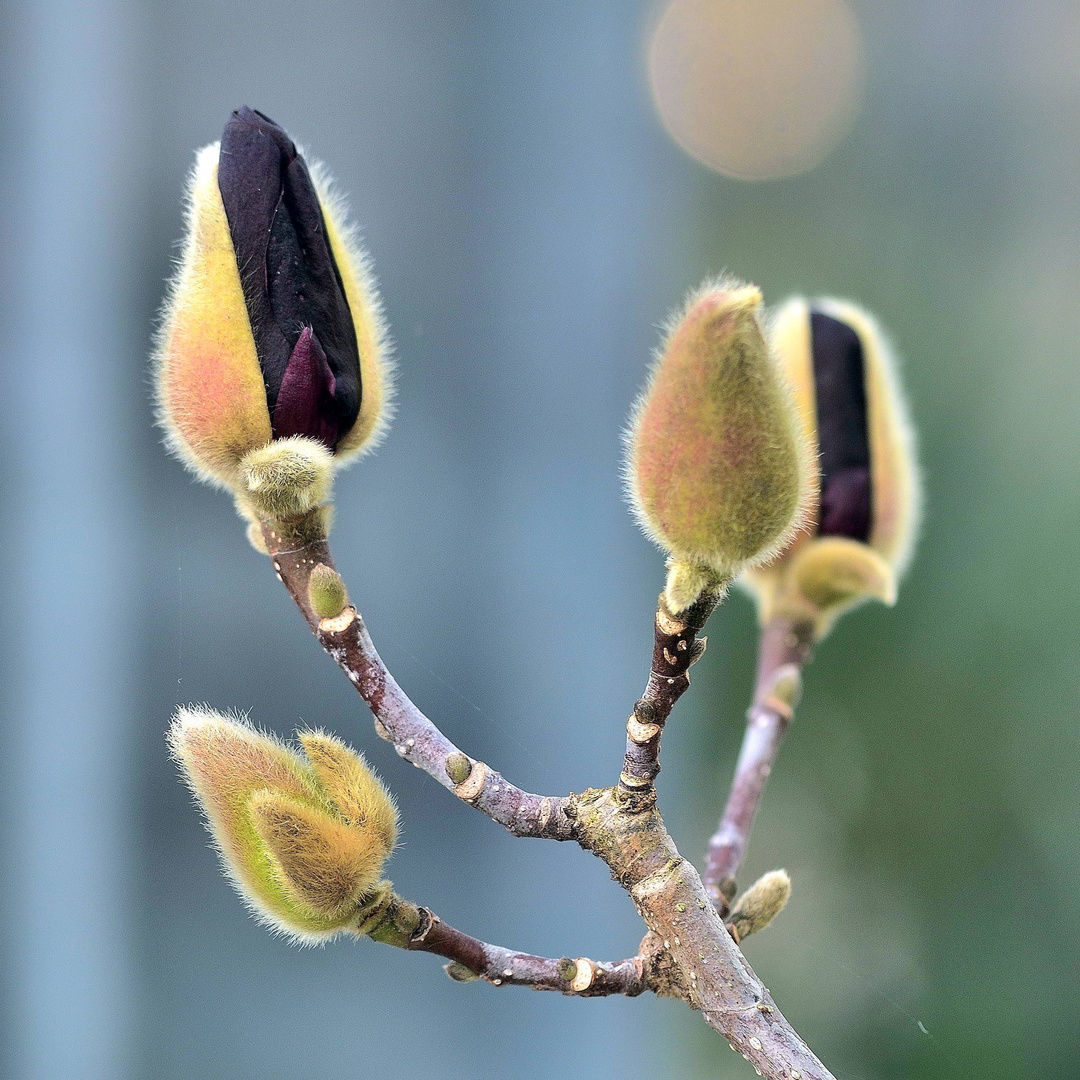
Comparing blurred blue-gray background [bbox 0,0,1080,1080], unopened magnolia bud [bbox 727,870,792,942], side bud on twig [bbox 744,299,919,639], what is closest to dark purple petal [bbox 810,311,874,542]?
side bud on twig [bbox 744,299,919,639]

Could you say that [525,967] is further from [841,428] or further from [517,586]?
[517,586]

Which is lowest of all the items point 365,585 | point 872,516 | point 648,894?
point 648,894

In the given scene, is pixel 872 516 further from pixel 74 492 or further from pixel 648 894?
pixel 74 492

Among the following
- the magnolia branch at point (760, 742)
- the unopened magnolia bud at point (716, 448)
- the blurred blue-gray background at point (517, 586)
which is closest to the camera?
the unopened magnolia bud at point (716, 448)

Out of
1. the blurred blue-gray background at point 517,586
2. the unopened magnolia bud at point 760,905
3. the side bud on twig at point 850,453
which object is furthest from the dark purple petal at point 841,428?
the blurred blue-gray background at point 517,586

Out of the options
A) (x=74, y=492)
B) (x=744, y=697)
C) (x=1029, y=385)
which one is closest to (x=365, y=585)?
(x=74, y=492)

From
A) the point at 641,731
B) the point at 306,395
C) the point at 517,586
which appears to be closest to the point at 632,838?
the point at 641,731

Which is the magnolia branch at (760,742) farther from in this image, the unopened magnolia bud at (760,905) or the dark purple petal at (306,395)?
the dark purple petal at (306,395)
